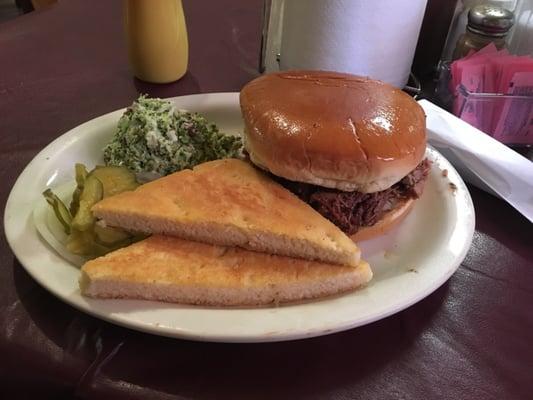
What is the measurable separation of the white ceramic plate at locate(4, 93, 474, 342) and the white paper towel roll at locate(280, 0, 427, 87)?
36 cm

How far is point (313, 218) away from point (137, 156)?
53 cm

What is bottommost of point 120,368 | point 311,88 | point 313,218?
point 120,368

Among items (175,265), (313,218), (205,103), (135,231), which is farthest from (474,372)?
(205,103)

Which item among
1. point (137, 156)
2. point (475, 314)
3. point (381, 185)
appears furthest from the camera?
point (137, 156)

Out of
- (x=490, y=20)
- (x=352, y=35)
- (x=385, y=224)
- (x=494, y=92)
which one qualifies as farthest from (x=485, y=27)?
(x=385, y=224)

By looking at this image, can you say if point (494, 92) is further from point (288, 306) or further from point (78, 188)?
point (78, 188)

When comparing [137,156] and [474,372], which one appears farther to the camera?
[137,156]

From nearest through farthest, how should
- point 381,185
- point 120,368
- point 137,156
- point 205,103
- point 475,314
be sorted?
point 120,368 → point 475,314 → point 381,185 → point 137,156 → point 205,103

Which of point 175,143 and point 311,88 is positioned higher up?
point 311,88

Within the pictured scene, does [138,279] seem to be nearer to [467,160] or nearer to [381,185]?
[381,185]

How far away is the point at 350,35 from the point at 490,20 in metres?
0.46

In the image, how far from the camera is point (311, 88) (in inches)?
50.9

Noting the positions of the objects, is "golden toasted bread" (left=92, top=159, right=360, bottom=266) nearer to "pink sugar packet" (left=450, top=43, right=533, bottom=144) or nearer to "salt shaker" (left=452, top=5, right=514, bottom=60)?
"pink sugar packet" (left=450, top=43, right=533, bottom=144)

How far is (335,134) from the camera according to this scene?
1.16m
